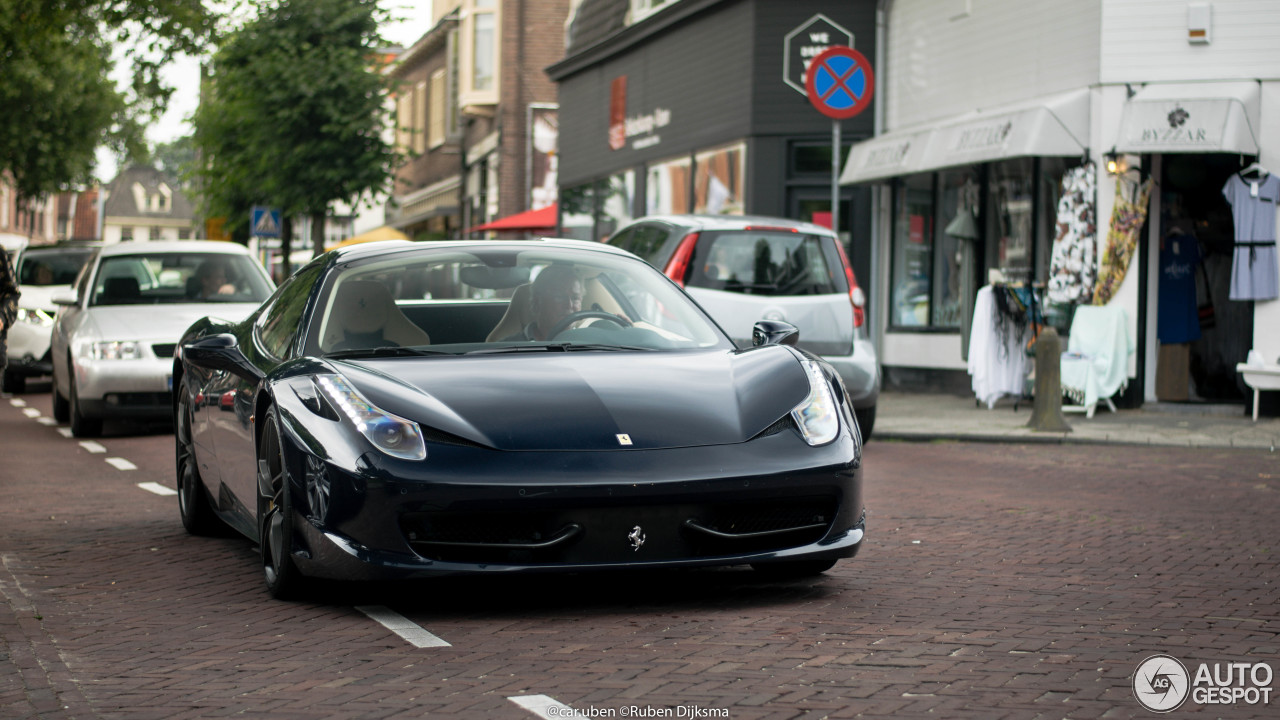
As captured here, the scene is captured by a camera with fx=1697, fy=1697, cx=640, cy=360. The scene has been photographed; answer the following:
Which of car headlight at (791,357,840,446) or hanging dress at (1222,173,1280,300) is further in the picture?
hanging dress at (1222,173,1280,300)

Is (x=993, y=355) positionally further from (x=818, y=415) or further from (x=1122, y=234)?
(x=818, y=415)

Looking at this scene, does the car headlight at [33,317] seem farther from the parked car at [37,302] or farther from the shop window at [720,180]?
the shop window at [720,180]

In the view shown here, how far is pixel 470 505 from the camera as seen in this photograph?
5.22 m

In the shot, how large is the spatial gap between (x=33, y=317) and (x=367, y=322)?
14526 mm

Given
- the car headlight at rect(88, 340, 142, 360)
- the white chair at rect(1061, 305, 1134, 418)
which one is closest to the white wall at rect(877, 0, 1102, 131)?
the white chair at rect(1061, 305, 1134, 418)

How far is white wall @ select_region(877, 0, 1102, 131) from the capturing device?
56.0 ft

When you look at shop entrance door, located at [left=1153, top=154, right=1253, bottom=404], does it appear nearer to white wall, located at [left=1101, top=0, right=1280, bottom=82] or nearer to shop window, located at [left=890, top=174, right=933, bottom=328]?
white wall, located at [left=1101, top=0, right=1280, bottom=82]

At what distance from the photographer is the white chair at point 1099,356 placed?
1608 cm

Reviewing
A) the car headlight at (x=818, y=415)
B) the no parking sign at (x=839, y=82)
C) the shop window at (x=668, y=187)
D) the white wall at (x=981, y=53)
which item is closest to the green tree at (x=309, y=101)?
the shop window at (x=668, y=187)

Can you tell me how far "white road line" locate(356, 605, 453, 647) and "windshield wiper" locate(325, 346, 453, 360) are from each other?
0.91 metres

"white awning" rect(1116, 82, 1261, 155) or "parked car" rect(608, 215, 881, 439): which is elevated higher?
"white awning" rect(1116, 82, 1261, 155)

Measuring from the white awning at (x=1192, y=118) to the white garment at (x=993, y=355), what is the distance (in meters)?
1.99

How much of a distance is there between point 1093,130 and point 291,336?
12.0 m

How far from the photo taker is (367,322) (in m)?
6.38
